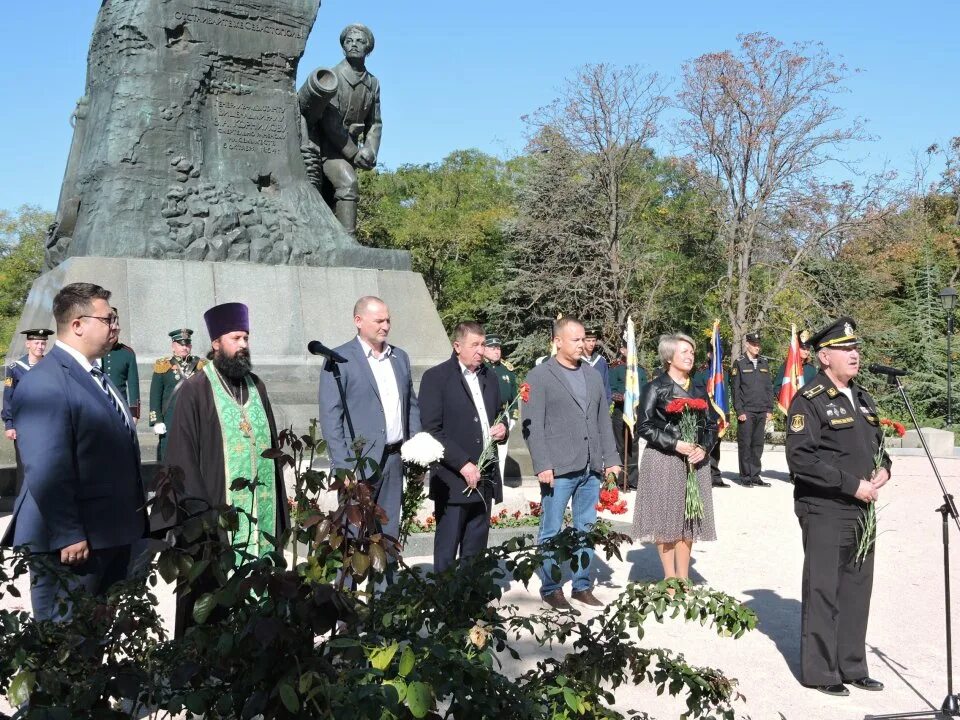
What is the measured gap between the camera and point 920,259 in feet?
117

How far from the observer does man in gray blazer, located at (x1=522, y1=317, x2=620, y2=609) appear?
6.84 meters

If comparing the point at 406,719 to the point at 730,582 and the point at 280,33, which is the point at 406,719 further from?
the point at 280,33

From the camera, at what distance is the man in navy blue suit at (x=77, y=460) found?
13.4 feet

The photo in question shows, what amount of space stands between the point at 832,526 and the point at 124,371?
7.20 meters

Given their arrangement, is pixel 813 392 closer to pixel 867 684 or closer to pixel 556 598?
pixel 867 684

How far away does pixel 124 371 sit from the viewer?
10.1 meters

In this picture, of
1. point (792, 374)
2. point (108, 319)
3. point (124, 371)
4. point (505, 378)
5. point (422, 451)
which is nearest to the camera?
point (108, 319)

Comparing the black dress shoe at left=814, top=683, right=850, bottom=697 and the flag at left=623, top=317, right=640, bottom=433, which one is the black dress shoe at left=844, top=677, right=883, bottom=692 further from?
the flag at left=623, top=317, right=640, bottom=433

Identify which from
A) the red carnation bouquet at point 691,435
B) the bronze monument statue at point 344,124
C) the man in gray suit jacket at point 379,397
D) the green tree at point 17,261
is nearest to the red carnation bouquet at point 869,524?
the red carnation bouquet at point 691,435

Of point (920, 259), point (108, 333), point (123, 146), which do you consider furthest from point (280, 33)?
point (920, 259)

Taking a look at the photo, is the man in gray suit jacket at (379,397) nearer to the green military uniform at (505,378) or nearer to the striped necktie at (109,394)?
the striped necktie at (109,394)

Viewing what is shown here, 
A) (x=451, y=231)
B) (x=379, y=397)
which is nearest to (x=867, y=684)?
(x=379, y=397)

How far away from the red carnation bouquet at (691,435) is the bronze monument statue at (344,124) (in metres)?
8.13

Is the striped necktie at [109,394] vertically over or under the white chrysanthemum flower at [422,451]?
over
